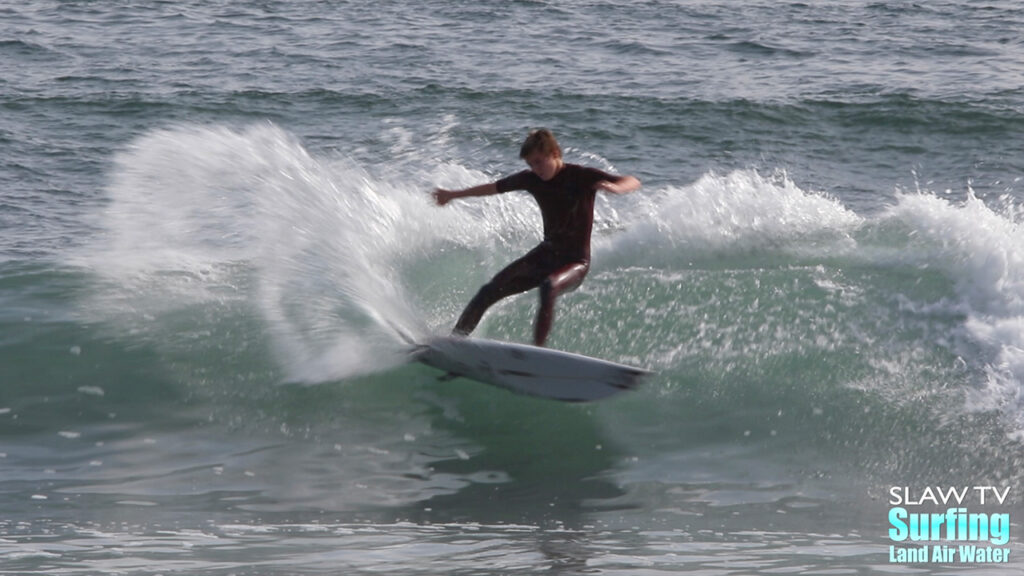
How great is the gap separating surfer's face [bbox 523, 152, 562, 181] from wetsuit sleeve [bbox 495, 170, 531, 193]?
0.09 m

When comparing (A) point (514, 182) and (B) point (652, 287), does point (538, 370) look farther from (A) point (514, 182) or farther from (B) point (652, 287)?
(B) point (652, 287)

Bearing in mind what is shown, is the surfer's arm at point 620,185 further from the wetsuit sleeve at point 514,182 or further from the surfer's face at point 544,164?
the wetsuit sleeve at point 514,182

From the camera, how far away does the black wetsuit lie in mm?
8398

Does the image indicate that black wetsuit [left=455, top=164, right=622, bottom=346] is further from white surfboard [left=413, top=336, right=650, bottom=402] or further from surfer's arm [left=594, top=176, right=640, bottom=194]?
white surfboard [left=413, top=336, right=650, bottom=402]

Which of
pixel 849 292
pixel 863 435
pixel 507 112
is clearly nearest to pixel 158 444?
pixel 863 435

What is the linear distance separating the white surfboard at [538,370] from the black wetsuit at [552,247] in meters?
0.21

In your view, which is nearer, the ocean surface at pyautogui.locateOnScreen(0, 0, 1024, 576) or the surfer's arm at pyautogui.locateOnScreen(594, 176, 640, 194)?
the ocean surface at pyautogui.locateOnScreen(0, 0, 1024, 576)

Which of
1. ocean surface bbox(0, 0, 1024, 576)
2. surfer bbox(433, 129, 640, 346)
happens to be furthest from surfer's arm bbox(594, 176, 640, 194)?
ocean surface bbox(0, 0, 1024, 576)

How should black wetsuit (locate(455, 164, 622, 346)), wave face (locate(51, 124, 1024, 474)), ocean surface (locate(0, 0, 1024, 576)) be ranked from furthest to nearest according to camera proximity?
wave face (locate(51, 124, 1024, 474)) < black wetsuit (locate(455, 164, 622, 346)) < ocean surface (locate(0, 0, 1024, 576))

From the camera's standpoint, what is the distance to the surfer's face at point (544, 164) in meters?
8.19

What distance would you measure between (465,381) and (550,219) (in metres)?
1.52

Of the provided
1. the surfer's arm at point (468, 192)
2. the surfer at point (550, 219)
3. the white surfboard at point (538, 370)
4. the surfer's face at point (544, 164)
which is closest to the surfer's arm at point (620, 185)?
the surfer at point (550, 219)

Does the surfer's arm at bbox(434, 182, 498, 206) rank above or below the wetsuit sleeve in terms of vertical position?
below

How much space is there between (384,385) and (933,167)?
35.6 ft
